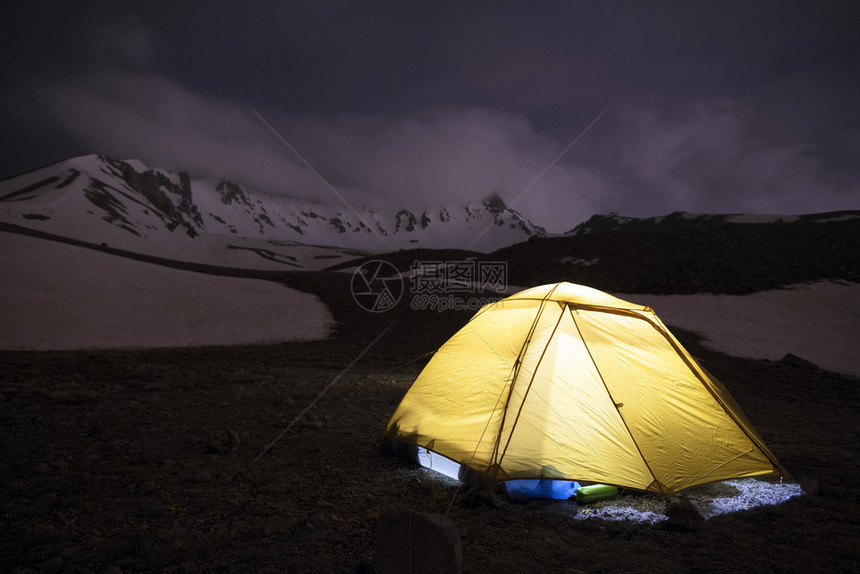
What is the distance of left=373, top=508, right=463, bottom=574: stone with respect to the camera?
10.6 ft

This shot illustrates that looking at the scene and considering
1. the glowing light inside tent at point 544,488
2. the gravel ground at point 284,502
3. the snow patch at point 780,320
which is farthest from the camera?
the snow patch at point 780,320

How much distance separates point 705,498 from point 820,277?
93.4 feet

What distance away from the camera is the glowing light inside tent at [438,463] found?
5293mm

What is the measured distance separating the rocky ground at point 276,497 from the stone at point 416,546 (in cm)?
32

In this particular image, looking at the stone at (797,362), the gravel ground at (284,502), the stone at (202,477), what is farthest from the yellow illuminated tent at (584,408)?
the stone at (797,362)

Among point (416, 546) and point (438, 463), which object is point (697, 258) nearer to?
point (438, 463)

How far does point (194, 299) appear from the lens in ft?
71.9

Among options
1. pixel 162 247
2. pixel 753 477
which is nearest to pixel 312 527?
pixel 753 477

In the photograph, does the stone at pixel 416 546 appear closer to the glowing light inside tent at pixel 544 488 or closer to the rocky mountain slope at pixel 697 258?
the glowing light inside tent at pixel 544 488

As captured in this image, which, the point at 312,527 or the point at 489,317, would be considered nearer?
the point at 312,527

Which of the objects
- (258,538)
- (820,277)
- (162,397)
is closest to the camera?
(258,538)

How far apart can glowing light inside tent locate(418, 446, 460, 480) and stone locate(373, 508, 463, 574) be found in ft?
6.14

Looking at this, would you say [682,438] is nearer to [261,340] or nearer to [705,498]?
[705,498]

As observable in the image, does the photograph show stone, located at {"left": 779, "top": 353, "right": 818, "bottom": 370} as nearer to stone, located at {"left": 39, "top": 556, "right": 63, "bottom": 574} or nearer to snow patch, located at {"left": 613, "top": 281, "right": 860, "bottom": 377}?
snow patch, located at {"left": 613, "top": 281, "right": 860, "bottom": 377}
